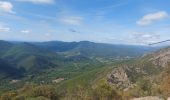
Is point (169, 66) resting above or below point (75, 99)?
above

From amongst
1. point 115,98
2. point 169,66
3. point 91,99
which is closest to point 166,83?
point 169,66

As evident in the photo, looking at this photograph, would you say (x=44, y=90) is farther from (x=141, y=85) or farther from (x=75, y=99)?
(x=141, y=85)

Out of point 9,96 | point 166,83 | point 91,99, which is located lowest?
point 9,96

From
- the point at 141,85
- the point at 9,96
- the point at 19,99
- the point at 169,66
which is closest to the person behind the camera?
the point at 169,66

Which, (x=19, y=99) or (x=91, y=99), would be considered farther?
(x=19, y=99)

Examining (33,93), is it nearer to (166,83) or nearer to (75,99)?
(75,99)

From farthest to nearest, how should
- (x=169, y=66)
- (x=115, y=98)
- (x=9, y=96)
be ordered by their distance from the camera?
(x=9, y=96)
(x=115, y=98)
(x=169, y=66)

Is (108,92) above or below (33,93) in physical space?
above

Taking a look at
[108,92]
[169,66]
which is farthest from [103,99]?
[169,66]

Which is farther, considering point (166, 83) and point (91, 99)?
point (91, 99)
